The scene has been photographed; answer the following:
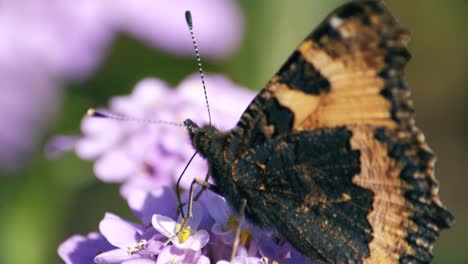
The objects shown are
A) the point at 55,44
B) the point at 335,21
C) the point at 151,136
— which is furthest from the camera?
the point at 55,44

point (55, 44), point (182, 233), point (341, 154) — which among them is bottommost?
point (182, 233)

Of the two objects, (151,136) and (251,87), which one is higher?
(251,87)

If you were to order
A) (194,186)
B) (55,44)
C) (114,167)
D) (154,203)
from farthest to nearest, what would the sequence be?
1. (55,44)
2. (114,167)
3. (154,203)
4. (194,186)

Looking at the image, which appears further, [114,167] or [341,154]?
[114,167]

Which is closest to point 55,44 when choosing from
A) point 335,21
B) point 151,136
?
point 151,136

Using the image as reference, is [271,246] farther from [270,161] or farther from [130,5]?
[130,5]

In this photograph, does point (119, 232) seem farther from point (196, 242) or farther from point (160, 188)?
point (160, 188)

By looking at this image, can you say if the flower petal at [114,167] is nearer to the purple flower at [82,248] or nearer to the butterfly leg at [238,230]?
the purple flower at [82,248]

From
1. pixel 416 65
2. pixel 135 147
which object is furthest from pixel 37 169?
pixel 416 65
